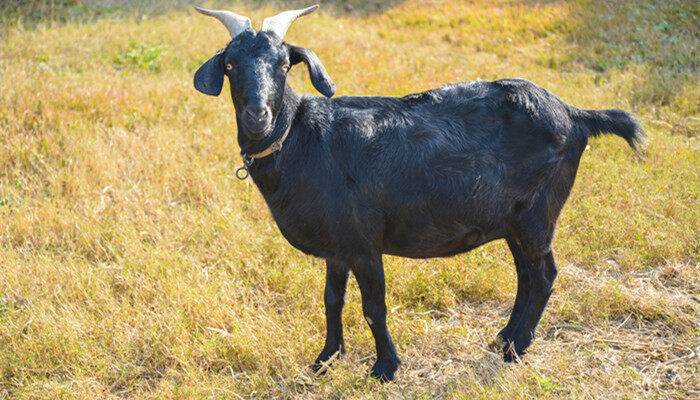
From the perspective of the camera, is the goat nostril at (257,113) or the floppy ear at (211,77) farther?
the floppy ear at (211,77)

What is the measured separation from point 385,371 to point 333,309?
1.92 feet

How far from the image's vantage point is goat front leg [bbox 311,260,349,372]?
14.7ft

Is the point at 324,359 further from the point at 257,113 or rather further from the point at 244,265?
the point at 257,113

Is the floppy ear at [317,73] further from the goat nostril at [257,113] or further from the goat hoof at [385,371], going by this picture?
the goat hoof at [385,371]

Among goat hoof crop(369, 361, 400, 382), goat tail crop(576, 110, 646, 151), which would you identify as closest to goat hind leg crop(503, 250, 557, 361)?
goat hoof crop(369, 361, 400, 382)

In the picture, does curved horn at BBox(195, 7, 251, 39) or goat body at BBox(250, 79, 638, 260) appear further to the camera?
curved horn at BBox(195, 7, 251, 39)

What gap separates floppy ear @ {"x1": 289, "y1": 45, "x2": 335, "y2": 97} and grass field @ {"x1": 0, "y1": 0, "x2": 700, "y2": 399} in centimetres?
191

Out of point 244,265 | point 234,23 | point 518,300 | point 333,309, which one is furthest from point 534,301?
point 234,23

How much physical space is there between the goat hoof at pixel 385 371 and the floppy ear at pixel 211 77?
7.26 ft

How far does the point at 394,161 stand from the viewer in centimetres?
408

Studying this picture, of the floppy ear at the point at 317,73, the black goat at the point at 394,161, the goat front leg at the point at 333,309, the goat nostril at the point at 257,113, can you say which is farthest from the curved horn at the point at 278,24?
the goat front leg at the point at 333,309

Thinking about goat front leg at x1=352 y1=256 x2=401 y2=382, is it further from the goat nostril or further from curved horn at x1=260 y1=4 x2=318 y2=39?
curved horn at x1=260 y1=4 x2=318 y2=39

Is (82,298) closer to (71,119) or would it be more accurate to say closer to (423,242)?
(423,242)

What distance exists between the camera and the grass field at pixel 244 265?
14.3ft
